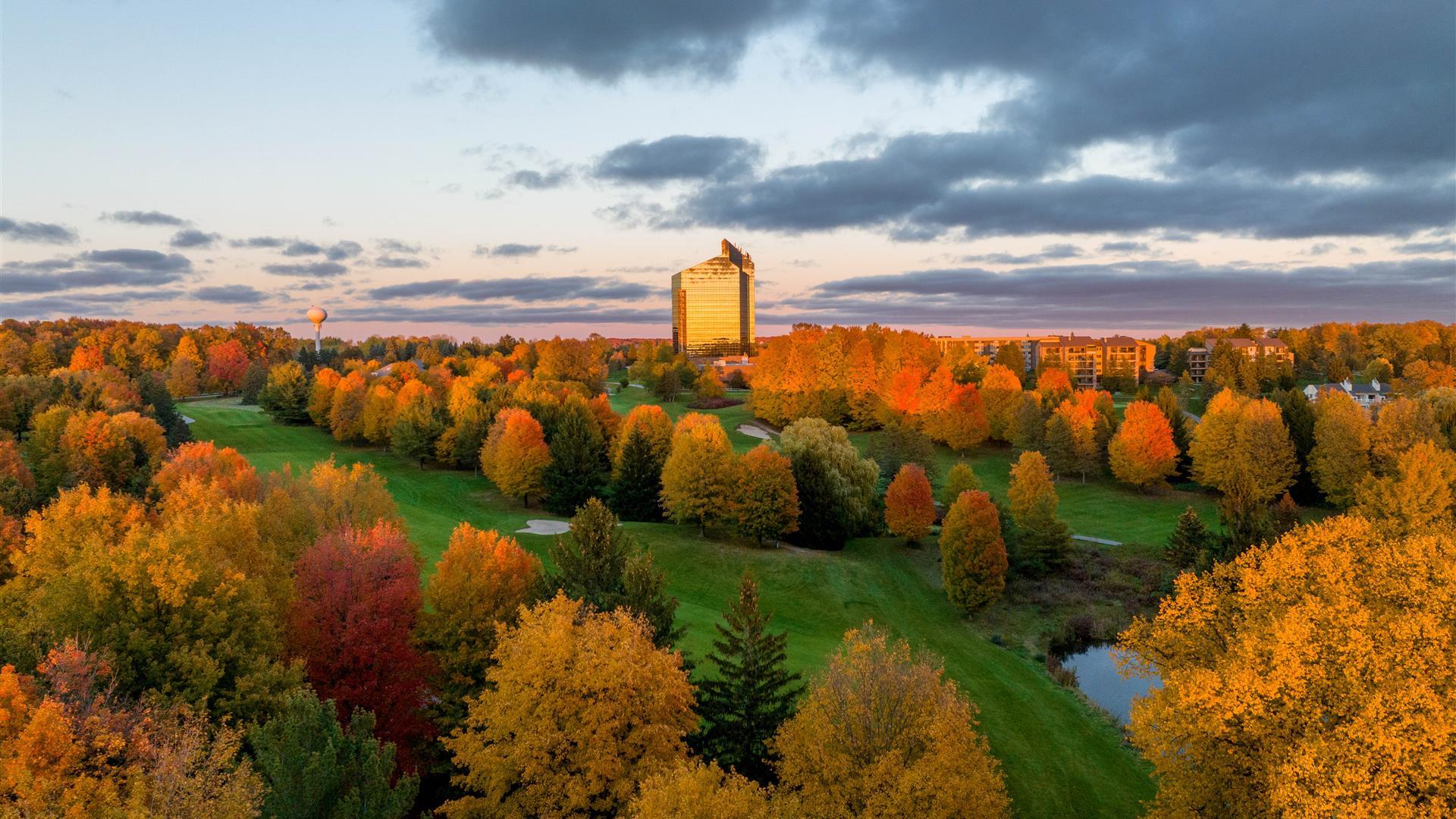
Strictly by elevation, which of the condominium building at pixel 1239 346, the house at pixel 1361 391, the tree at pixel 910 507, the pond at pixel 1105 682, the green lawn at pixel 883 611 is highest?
the condominium building at pixel 1239 346

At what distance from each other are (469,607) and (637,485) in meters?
32.5

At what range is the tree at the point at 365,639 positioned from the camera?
27.1 metres

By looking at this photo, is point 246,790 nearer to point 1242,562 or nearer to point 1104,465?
point 1242,562

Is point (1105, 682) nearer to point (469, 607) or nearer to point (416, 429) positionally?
point (469, 607)

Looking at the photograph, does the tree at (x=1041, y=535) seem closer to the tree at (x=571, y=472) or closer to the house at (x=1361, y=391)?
the tree at (x=571, y=472)

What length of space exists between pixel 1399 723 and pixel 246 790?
2684 cm

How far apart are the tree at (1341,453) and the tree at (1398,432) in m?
0.78

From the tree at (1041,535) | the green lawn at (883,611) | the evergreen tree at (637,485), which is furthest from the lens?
the evergreen tree at (637,485)

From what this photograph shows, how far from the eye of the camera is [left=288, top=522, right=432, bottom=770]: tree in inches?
1069

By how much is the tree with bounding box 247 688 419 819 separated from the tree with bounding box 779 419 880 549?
3910cm

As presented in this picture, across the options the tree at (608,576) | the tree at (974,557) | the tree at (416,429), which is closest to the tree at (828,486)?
the tree at (974,557)

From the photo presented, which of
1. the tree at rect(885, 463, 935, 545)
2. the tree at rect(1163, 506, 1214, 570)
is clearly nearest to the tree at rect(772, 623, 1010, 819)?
the tree at rect(1163, 506, 1214, 570)

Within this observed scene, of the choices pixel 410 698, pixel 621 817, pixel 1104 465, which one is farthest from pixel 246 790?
pixel 1104 465

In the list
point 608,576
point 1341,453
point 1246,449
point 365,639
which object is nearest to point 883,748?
point 608,576
